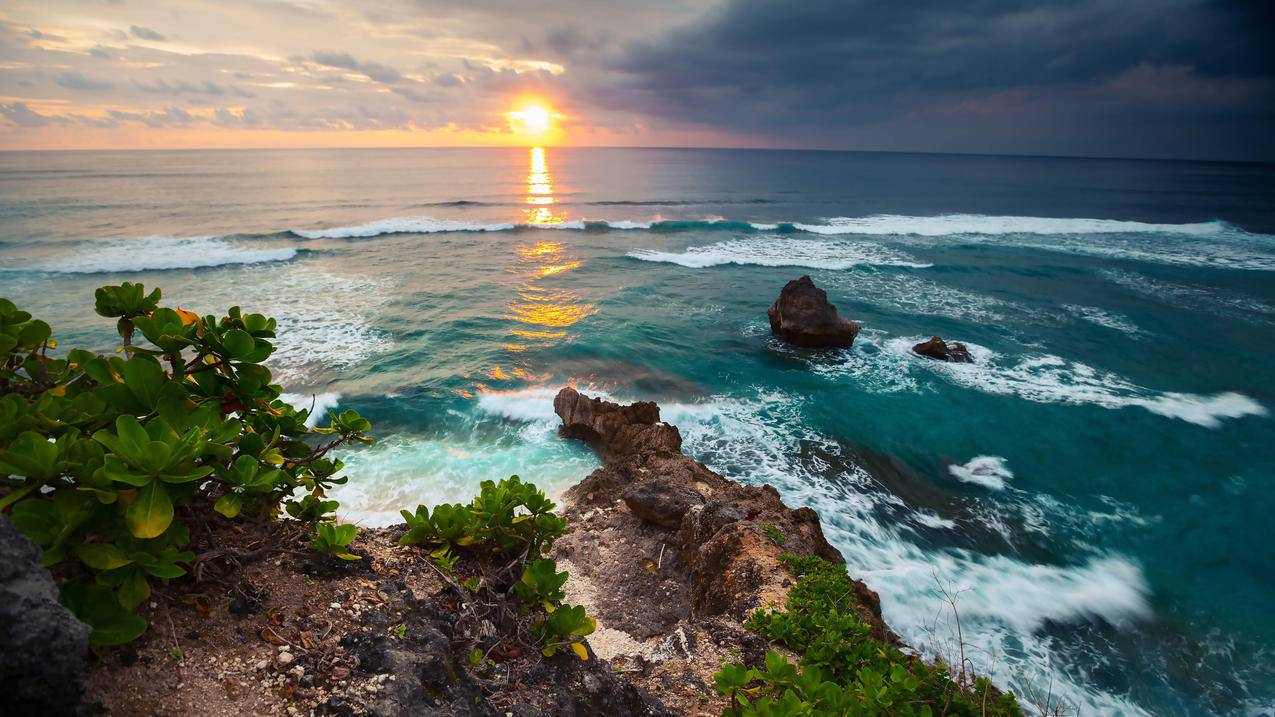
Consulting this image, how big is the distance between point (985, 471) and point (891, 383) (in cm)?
385

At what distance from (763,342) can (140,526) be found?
16.4 meters

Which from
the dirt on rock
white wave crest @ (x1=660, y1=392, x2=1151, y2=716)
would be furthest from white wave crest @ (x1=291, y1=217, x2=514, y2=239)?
the dirt on rock

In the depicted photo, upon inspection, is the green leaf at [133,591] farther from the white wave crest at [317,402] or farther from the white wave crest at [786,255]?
the white wave crest at [786,255]

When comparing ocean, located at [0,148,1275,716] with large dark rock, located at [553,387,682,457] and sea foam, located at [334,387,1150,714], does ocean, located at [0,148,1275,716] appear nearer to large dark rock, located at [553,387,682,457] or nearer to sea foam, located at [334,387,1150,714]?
sea foam, located at [334,387,1150,714]

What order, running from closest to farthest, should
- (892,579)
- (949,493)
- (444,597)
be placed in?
1. (444,597)
2. (892,579)
3. (949,493)

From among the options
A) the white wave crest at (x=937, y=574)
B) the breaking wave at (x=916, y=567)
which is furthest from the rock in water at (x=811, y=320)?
the white wave crest at (x=937, y=574)

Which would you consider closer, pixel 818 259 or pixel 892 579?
pixel 892 579

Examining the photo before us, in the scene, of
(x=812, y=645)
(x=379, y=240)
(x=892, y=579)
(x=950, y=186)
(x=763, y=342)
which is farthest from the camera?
(x=950, y=186)

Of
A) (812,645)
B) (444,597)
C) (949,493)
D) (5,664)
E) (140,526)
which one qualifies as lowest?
(949,493)

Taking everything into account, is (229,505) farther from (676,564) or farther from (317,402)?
(317,402)

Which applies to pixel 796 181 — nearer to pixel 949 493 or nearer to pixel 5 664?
pixel 949 493

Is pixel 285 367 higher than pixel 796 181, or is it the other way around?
pixel 796 181

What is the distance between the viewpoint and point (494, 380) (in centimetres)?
1422

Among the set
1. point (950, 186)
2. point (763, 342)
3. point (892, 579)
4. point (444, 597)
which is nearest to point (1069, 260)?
point (763, 342)
